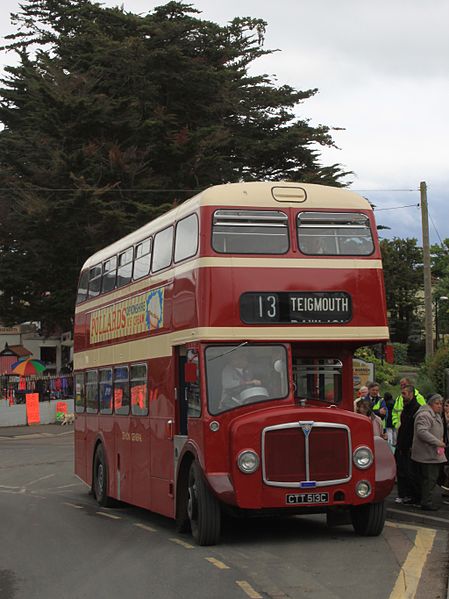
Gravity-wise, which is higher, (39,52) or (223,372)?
(39,52)

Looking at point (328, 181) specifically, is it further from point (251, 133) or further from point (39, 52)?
point (39, 52)

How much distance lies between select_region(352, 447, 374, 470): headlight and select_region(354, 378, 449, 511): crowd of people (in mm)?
507

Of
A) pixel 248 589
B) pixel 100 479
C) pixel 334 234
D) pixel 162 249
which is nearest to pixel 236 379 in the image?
pixel 334 234

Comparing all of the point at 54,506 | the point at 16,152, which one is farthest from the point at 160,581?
the point at 16,152

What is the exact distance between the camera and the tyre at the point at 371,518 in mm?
12867

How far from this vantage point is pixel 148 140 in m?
45.4

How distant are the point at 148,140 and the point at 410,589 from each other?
37.4 meters

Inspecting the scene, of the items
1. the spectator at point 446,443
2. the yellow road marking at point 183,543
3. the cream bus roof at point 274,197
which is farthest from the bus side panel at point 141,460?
the spectator at point 446,443

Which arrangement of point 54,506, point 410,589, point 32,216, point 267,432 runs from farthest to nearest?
point 32,216 < point 54,506 < point 267,432 < point 410,589

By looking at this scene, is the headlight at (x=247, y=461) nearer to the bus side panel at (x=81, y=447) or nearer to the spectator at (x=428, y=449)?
the spectator at (x=428, y=449)

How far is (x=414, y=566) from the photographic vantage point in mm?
10711

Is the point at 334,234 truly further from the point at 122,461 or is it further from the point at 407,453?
the point at 122,461

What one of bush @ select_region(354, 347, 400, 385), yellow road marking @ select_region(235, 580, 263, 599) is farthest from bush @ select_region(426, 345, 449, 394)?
bush @ select_region(354, 347, 400, 385)

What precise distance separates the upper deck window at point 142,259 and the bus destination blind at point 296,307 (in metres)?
3.04
